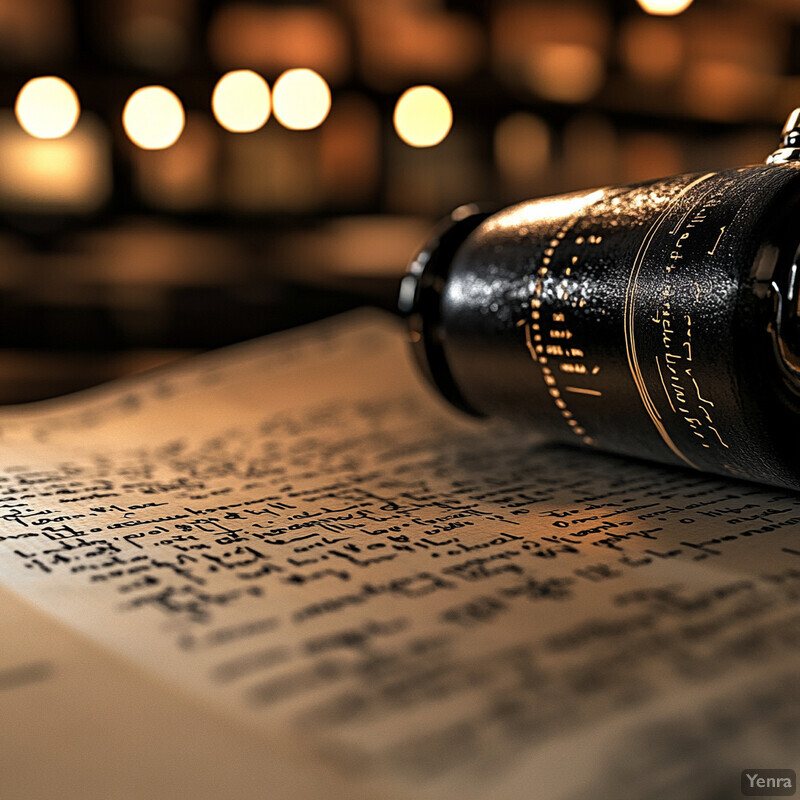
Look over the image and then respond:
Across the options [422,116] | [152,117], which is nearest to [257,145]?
[152,117]

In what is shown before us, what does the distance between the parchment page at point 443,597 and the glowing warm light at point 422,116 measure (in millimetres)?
1221

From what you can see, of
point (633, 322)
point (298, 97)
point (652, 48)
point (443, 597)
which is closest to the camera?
point (443, 597)

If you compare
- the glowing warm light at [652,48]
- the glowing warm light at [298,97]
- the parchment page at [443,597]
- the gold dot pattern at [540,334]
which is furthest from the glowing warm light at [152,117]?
the gold dot pattern at [540,334]

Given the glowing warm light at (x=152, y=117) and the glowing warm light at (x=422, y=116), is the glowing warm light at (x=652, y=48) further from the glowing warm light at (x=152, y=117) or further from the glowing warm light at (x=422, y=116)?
the glowing warm light at (x=152, y=117)

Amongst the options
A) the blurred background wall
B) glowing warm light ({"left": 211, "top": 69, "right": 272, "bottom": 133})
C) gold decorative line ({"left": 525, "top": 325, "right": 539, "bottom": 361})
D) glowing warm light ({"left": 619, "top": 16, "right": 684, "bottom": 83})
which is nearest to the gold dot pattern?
gold decorative line ({"left": 525, "top": 325, "right": 539, "bottom": 361})

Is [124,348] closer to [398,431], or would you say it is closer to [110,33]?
[110,33]

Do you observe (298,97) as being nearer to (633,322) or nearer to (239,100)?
(239,100)

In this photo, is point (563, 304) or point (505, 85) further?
point (505, 85)

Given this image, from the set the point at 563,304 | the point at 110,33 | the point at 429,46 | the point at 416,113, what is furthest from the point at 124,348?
the point at 563,304

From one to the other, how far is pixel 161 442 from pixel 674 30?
176 cm

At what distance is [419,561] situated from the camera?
1.14 feet

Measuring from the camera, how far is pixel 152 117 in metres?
1.55

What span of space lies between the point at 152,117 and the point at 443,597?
56.4 inches

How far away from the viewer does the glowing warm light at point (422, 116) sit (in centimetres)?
168
